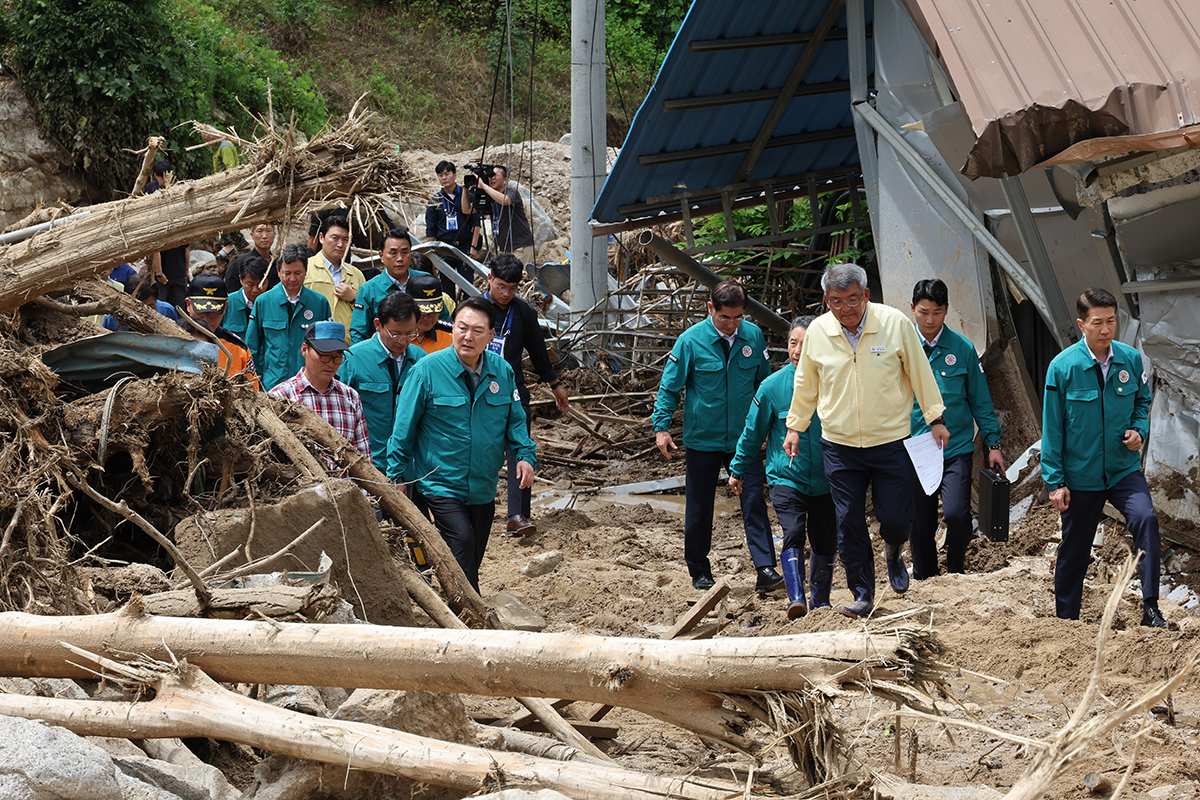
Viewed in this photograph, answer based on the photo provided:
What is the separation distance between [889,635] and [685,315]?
30.0 feet

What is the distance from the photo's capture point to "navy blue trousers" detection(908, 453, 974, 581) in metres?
6.75

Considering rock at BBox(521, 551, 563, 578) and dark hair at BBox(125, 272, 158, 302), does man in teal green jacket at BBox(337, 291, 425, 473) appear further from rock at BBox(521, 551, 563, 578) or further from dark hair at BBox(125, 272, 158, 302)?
dark hair at BBox(125, 272, 158, 302)

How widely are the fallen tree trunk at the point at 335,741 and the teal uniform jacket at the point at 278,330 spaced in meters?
4.55

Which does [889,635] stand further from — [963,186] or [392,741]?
[963,186]

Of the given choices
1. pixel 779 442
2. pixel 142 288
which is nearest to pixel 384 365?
pixel 779 442

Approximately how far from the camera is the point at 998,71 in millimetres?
6160

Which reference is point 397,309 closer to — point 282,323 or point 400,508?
point 400,508

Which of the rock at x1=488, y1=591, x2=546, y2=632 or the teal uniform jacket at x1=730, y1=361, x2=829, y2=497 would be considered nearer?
the rock at x1=488, y1=591, x2=546, y2=632

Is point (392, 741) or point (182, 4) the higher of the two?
point (182, 4)

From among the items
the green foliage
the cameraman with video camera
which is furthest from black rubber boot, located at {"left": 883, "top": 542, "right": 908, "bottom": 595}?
the green foliage

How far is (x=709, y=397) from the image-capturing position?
23.7 feet

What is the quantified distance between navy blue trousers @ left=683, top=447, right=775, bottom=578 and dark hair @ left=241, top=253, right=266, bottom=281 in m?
3.55

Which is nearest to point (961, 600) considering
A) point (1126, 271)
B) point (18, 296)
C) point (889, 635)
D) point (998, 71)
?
point (1126, 271)

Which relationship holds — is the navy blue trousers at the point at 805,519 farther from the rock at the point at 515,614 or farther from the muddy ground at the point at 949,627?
the rock at the point at 515,614
